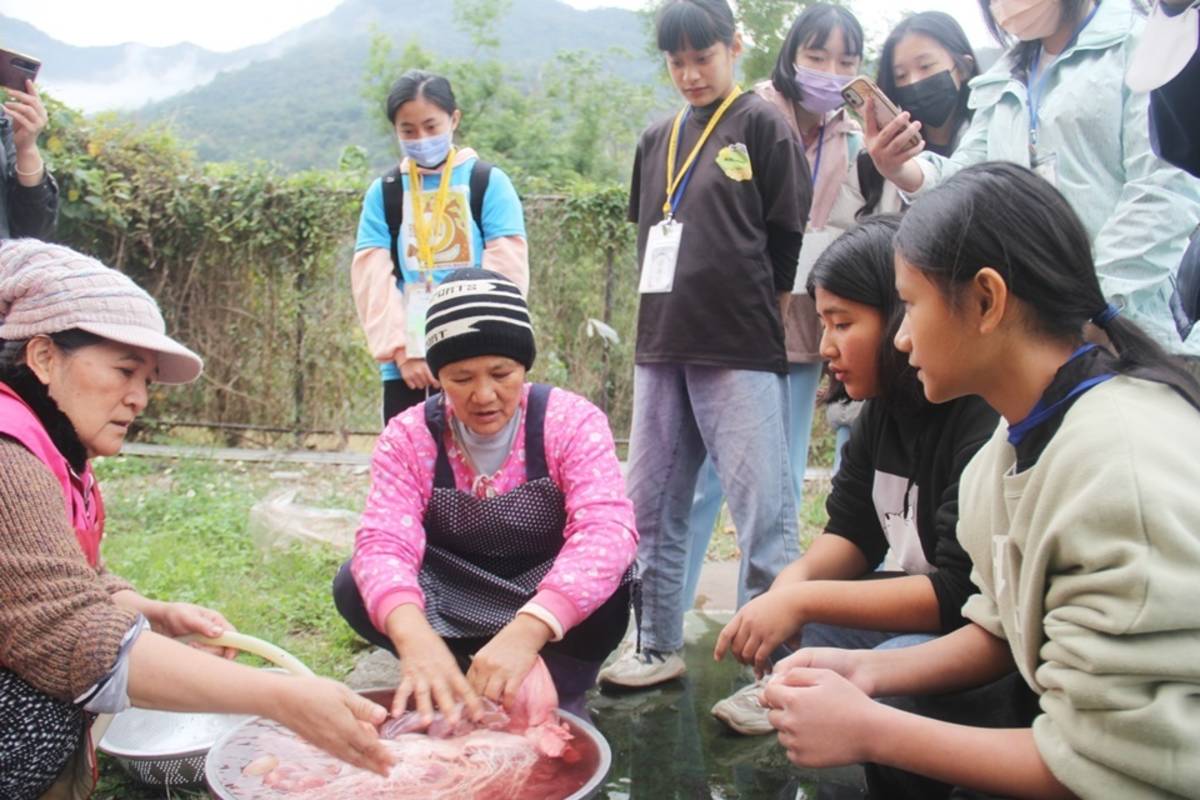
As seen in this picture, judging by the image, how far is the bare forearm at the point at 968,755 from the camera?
1435mm

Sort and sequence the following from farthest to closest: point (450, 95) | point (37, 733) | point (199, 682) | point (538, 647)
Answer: point (450, 95), point (538, 647), point (37, 733), point (199, 682)

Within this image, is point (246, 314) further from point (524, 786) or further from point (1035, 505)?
point (1035, 505)

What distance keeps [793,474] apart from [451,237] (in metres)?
1.51

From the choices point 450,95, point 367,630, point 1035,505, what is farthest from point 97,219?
point 1035,505

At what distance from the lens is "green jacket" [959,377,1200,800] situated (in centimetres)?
125

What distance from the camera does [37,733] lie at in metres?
1.81

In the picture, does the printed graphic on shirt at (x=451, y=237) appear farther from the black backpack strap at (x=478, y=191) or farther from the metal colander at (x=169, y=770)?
the metal colander at (x=169, y=770)

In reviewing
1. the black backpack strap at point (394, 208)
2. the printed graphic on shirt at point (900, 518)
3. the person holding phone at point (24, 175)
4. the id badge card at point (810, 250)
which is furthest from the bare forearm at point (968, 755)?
the person holding phone at point (24, 175)

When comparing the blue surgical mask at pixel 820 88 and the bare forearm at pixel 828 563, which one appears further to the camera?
the blue surgical mask at pixel 820 88

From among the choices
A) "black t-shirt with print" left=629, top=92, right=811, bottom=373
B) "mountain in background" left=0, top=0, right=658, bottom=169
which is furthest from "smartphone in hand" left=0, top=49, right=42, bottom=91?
"mountain in background" left=0, top=0, right=658, bottom=169

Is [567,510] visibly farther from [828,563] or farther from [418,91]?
[418,91]

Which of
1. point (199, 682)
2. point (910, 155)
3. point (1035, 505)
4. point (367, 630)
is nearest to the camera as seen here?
point (1035, 505)

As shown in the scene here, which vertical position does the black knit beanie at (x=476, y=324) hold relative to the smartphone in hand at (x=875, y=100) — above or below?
below

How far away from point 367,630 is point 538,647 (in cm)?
61
